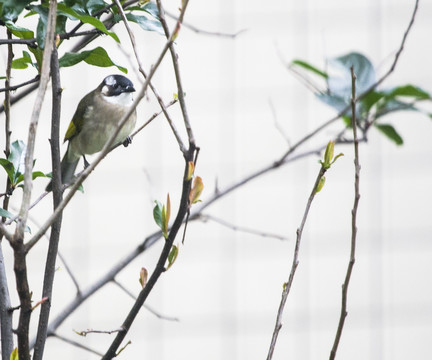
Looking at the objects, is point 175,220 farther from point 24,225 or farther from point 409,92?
point 409,92

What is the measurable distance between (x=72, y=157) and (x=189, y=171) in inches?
59.6

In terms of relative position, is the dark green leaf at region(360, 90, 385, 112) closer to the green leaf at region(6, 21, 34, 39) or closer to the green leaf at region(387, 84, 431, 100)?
the green leaf at region(387, 84, 431, 100)

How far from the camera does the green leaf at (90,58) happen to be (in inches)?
34.3


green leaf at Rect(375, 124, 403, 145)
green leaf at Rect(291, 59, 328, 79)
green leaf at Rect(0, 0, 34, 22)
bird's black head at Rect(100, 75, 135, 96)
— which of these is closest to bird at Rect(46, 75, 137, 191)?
bird's black head at Rect(100, 75, 135, 96)

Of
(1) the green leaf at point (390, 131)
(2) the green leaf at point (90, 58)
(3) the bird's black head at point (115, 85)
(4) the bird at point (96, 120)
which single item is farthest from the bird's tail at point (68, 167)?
(2) the green leaf at point (90, 58)

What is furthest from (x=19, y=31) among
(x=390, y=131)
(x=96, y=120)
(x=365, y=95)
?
(x=96, y=120)

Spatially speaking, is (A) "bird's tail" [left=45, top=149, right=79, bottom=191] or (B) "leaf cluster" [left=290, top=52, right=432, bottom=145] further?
(A) "bird's tail" [left=45, top=149, right=79, bottom=191]

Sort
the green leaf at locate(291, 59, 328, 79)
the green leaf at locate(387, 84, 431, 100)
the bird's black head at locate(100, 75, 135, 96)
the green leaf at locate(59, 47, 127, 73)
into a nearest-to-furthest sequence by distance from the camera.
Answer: the green leaf at locate(59, 47, 127, 73) < the green leaf at locate(387, 84, 431, 100) < the green leaf at locate(291, 59, 328, 79) < the bird's black head at locate(100, 75, 135, 96)

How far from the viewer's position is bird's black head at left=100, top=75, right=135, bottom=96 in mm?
2061

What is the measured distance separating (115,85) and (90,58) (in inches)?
46.0

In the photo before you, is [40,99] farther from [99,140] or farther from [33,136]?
[99,140]

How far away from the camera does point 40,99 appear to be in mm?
571

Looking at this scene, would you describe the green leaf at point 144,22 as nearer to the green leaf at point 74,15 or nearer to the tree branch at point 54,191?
the green leaf at point 74,15

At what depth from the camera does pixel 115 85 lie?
2082mm
